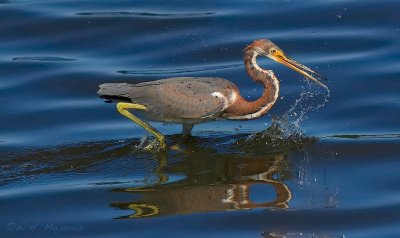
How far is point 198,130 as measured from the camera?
43.5ft

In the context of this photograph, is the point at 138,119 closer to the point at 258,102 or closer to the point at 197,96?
the point at 197,96

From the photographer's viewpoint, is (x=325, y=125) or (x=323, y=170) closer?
(x=323, y=170)

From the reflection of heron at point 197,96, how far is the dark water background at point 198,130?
41 cm

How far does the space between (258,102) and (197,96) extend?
0.73 m

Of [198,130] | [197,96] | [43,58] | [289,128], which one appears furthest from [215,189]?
[43,58]

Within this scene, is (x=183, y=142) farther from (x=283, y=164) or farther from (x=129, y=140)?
(x=283, y=164)

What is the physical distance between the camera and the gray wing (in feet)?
40.2

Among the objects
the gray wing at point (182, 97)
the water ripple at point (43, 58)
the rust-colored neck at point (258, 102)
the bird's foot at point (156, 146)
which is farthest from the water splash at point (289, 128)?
the water ripple at point (43, 58)

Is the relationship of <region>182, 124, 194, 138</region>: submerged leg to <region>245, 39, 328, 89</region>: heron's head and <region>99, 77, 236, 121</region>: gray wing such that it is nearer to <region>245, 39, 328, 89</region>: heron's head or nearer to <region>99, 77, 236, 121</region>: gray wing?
<region>99, 77, 236, 121</region>: gray wing

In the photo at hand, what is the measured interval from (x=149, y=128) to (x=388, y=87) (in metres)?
3.64

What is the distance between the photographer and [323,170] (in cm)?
1166

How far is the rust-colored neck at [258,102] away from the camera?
1235 centimetres

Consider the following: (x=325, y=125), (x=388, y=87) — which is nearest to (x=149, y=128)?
(x=325, y=125)

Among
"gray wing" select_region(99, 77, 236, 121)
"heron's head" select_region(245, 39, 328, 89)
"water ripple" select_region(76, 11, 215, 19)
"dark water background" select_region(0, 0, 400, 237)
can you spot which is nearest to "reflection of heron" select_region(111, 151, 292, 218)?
"dark water background" select_region(0, 0, 400, 237)
